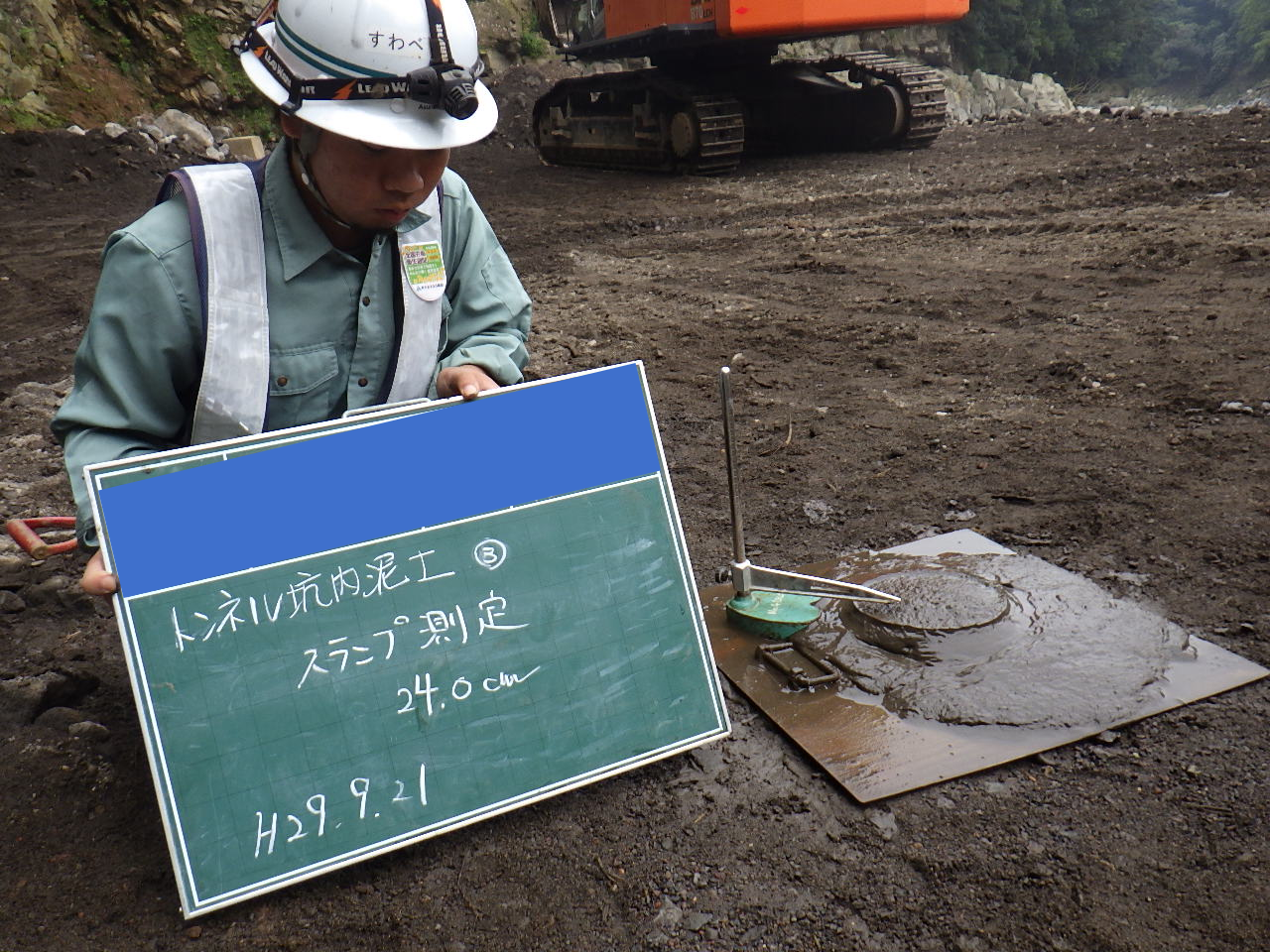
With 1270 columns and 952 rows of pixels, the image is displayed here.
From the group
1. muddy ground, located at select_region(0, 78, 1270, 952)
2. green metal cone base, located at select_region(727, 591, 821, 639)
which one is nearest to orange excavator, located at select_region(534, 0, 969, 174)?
muddy ground, located at select_region(0, 78, 1270, 952)

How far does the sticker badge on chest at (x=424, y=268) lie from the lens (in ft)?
7.41

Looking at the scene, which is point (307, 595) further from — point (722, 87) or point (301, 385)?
point (722, 87)

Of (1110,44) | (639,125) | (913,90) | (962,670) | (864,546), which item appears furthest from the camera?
Result: (1110,44)

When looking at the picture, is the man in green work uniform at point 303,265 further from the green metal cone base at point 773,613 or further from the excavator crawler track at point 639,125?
the excavator crawler track at point 639,125

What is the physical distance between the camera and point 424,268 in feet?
7.50

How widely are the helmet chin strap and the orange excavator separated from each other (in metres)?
9.51

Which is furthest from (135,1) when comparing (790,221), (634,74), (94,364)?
(94,364)

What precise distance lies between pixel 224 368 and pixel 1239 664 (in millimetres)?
2415

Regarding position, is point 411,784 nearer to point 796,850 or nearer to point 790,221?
point 796,850

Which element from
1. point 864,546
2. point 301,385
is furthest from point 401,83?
point 864,546

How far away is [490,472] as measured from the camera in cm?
208

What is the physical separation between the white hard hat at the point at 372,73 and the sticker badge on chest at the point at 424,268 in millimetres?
311

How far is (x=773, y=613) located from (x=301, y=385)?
1.33m

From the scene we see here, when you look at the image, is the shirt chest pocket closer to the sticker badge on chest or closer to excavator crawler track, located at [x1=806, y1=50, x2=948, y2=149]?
the sticker badge on chest
